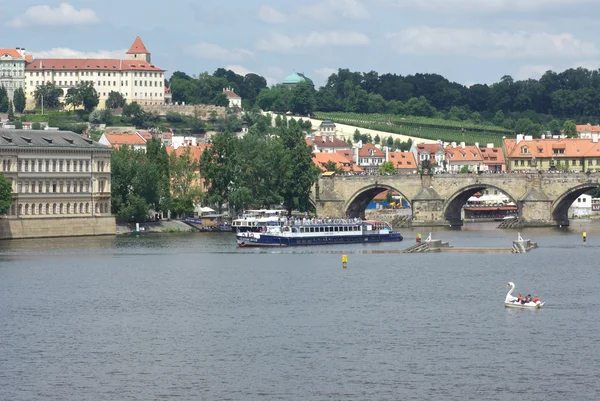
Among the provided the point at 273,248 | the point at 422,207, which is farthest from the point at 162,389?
the point at 422,207

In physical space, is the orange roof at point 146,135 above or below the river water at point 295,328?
above

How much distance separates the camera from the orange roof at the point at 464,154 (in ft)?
573

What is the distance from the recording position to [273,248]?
93.8 metres

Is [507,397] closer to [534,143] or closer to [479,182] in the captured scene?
[479,182]

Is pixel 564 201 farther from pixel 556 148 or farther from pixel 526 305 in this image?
pixel 526 305

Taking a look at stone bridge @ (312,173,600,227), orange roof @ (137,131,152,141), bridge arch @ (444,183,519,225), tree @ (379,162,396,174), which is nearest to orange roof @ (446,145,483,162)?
tree @ (379,162,396,174)

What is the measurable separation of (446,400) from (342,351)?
25.0ft

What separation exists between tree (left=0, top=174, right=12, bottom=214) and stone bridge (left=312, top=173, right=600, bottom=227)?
3412cm

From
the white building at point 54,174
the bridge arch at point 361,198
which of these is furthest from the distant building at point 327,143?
the white building at point 54,174

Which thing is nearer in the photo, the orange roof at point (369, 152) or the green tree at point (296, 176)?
the green tree at point (296, 176)

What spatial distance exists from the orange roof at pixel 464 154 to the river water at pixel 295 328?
91.2 m

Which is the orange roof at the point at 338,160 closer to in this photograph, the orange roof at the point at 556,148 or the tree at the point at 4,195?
the orange roof at the point at 556,148

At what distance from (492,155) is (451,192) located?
52595 mm

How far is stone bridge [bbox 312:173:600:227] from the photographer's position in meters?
117
